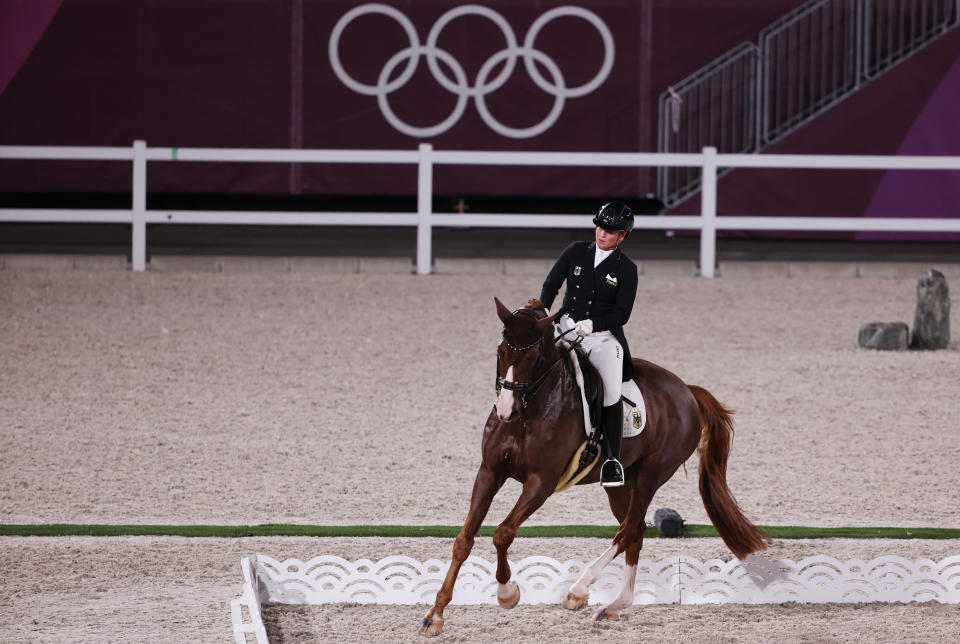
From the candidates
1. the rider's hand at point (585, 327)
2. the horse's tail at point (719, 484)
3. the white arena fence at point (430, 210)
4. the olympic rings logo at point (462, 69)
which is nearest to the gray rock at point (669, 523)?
the horse's tail at point (719, 484)

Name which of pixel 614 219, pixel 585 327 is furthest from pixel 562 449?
pixel 614 219

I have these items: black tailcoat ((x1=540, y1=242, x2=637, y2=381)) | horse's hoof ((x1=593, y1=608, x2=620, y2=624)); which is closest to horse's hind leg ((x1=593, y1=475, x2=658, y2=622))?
horse's hoof ((x1=593, y1=608, x2=620, y2=624))

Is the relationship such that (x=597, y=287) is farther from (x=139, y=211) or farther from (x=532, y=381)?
(x=139, y=211)

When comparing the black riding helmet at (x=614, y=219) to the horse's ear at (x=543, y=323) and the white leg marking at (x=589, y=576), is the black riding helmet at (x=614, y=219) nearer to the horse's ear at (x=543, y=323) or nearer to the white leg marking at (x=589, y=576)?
the horse's ear at (x=543, y=323)

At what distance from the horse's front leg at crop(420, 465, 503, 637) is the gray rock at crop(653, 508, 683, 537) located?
1.86 metres

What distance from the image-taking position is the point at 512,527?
5727mm

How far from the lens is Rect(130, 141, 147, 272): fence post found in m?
16.8

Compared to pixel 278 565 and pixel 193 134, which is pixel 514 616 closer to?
pixel 278 565

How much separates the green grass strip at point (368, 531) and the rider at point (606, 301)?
4.02ft

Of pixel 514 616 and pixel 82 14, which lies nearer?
pixel 514 616

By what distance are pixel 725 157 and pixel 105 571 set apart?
12.3 metres

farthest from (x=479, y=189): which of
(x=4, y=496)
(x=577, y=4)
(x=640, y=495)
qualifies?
(x=640, y=495)

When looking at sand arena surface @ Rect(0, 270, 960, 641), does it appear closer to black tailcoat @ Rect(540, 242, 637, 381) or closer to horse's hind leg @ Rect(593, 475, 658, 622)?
horse's hind leg @ Rect(593, 475, 658, 622)

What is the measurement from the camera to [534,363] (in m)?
5.78
